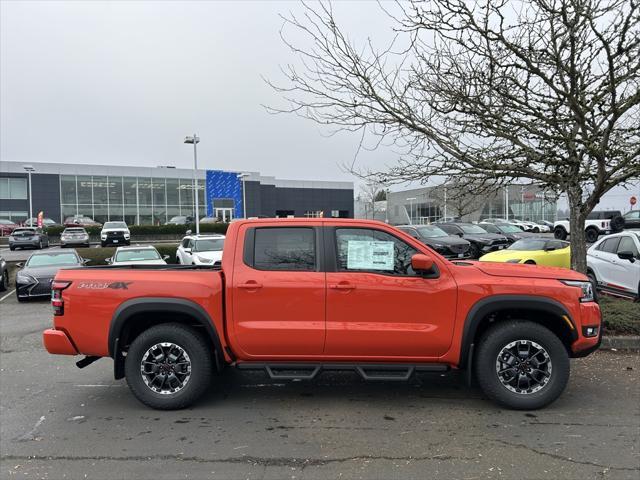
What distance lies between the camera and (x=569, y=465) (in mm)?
3578

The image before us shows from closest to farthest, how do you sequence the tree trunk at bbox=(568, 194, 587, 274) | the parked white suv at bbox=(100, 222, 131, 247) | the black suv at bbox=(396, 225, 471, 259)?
the tree trunk at bbox=(568, 194, 587, 274) < the black suv at bbox=(396, 225, 471, 259) < the parked white suv at bbox=(100, 222, 131, 247)

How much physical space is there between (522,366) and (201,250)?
1292 cm

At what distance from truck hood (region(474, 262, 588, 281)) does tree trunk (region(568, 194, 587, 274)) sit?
3.71 meters

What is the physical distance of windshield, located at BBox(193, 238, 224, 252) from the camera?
635 inches

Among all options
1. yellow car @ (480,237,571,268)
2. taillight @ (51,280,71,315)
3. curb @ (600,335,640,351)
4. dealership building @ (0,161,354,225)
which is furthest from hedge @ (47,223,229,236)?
taillight @ (51,280,71,315)

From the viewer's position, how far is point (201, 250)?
16125 mm

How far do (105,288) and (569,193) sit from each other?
23.2 ft

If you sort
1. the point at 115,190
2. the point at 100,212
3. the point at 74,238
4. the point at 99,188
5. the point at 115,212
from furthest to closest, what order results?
the point at 115,212
the point at 115,190
the point at 100,212
the point at 99,188
the point at 74,238

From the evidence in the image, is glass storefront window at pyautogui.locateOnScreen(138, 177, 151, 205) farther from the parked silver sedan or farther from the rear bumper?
the rear bumper

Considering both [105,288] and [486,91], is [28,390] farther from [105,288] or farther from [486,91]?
[486,91]

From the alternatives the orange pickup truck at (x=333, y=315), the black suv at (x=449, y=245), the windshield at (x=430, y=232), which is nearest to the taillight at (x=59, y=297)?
the orange pickup truck at (x=333, y=315)

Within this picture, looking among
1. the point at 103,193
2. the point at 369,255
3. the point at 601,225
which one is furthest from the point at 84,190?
the point at 369,255

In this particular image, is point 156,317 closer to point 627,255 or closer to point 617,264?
point 627,255

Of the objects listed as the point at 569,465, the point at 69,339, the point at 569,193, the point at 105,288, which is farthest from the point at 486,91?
the point at 69,339
